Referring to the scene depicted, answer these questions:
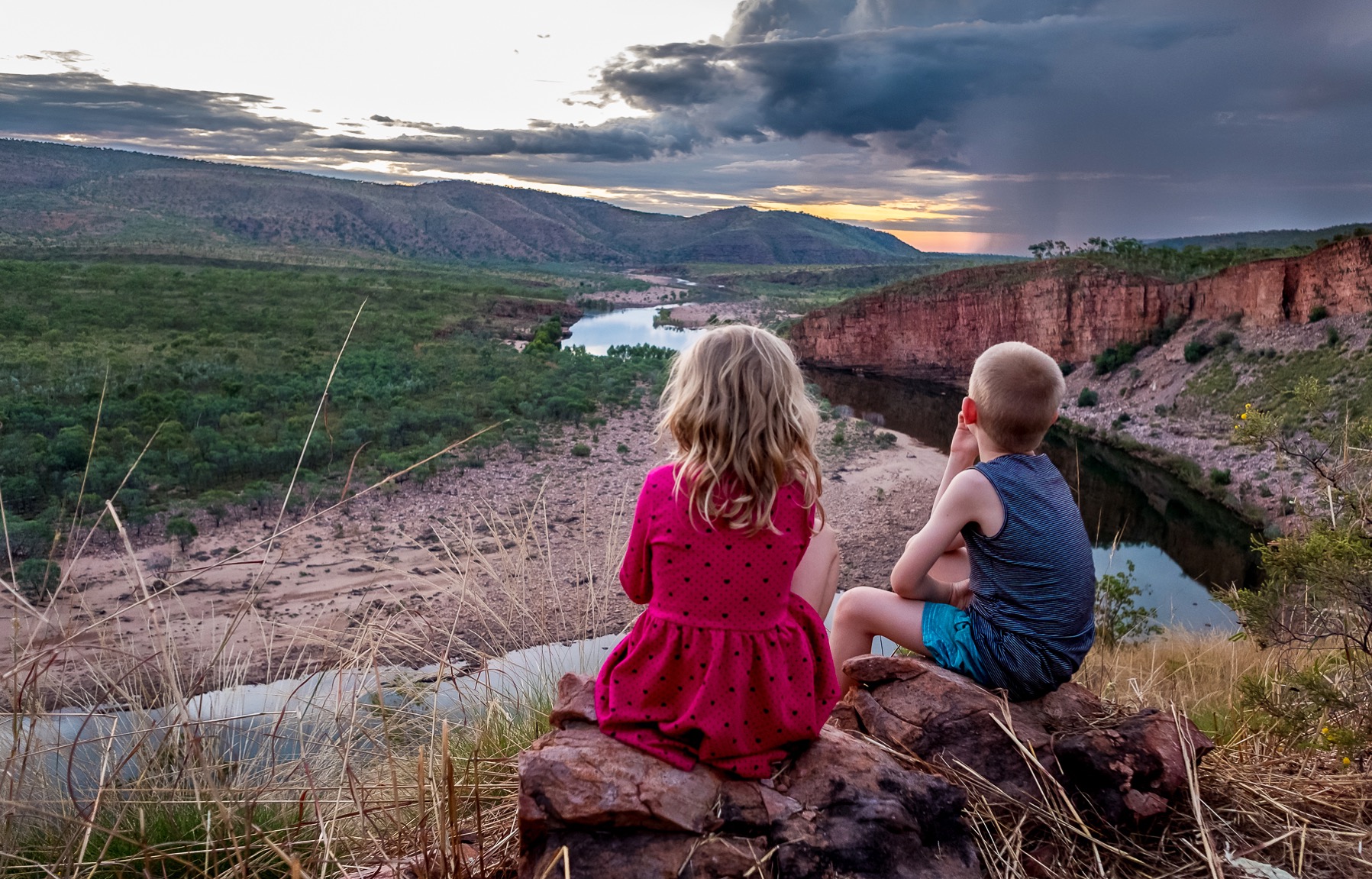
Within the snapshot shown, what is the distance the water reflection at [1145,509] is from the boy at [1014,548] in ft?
23.6

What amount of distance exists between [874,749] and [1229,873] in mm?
765

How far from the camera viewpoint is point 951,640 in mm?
2287

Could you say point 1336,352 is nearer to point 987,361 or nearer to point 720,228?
point 987,361

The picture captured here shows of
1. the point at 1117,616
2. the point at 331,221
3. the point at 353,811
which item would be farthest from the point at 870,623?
the point at 331,221

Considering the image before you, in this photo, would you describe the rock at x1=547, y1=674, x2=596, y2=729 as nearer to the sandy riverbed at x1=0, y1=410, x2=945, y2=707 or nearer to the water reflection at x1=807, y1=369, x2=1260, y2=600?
the sandy riverbed at x1=0, y1=410, x2=945, y2=707

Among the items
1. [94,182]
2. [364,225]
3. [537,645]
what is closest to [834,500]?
[537,645]

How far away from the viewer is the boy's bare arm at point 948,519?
7.21 ft

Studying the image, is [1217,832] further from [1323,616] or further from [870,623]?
[1323,616]

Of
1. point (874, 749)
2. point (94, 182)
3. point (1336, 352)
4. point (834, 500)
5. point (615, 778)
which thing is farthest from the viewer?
point (94, 182)

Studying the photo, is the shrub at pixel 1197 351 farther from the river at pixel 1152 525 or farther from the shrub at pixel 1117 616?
the shrub at pixel 1117 616

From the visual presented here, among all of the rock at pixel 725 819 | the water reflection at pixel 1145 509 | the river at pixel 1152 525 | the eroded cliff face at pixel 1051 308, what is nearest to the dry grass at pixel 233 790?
the rock at pixel 725 819

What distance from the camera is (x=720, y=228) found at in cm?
15050

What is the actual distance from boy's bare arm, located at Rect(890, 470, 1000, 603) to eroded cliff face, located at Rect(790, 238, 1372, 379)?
23661 millimetres

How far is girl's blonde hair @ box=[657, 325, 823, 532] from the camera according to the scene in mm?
1752
